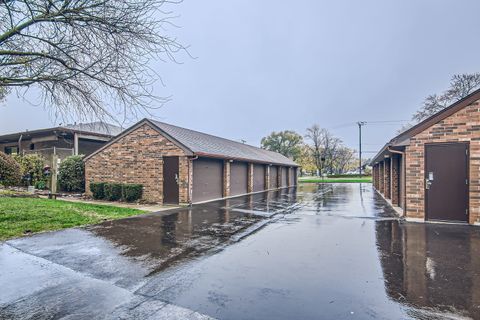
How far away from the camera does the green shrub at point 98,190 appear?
14.0m

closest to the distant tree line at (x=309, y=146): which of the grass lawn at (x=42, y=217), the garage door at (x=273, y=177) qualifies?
the garage door at (x=273, y=177)

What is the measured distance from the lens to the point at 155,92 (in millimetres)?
5488

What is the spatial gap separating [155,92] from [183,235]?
3549 mm

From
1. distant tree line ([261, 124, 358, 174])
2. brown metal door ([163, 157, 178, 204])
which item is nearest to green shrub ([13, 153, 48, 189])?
brown metal door ([163, 157, 178, 204])

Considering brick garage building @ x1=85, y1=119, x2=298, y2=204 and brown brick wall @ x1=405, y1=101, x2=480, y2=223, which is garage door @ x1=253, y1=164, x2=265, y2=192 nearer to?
brick garage building @ x1=85, y1=119, x2=298, y2=204

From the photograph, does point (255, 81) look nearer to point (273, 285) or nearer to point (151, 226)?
point (151, 226)

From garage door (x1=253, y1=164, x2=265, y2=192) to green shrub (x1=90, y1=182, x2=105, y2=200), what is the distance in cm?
1037

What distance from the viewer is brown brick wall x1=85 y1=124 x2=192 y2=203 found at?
12492 mm

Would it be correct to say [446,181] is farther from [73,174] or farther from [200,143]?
[73,174]

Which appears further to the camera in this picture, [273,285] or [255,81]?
[255,81]

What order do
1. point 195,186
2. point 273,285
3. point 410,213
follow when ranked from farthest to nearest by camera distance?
1. point 195,186
2. point 410,213
3. point 273,285

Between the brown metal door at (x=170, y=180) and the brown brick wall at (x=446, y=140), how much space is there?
9351 mm

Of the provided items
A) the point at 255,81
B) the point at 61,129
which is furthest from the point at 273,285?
the point at 255,81

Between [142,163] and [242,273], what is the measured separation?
1056 centimetres
